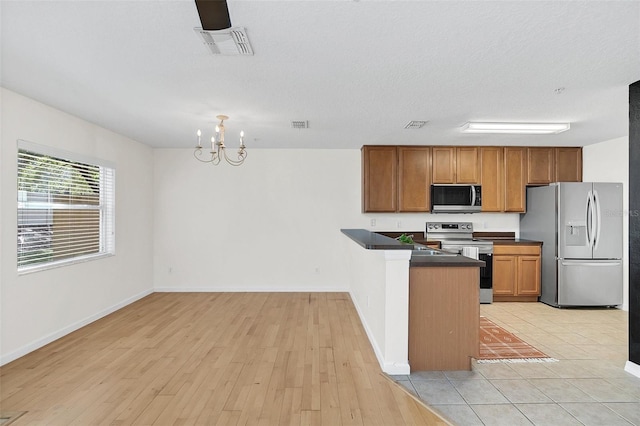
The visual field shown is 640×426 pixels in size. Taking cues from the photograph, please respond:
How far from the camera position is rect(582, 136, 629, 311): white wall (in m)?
5.11

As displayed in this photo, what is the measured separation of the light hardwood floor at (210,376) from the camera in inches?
95.7

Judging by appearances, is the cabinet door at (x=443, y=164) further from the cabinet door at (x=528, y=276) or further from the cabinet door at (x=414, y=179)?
the cabinet door at (x=528, y=276)

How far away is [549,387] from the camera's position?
282cm

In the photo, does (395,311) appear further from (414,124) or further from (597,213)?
(597,213)

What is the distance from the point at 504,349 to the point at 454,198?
2736mm

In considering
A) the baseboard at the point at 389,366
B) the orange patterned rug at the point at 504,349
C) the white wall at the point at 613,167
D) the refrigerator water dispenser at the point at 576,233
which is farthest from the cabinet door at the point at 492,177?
the baseboard at the point at 389,366

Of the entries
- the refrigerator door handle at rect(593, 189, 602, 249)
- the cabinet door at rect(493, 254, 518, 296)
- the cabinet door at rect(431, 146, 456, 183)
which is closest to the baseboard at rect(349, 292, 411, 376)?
the cabinet door at rect(493, 254, 518, 296)

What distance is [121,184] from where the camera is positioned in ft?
17.1

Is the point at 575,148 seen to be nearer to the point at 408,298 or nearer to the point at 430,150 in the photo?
the point at 430,150

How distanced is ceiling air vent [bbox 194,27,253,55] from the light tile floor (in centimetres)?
272

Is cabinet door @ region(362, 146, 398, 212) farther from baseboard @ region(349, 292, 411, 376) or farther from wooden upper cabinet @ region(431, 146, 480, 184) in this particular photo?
baseboard @ region(349, 292, 411, 376)

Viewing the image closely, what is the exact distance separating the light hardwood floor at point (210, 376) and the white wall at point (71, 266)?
0.23 m

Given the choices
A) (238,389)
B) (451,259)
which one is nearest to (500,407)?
(451,259)

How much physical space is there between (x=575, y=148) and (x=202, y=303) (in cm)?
624
